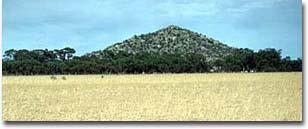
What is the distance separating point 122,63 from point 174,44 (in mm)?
368

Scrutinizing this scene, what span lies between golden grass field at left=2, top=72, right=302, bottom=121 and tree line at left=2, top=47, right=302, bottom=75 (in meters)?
0.04

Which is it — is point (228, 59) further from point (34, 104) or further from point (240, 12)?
point (34, 104)

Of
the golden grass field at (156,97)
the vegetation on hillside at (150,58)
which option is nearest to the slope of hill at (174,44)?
the vegetation on hillside at (150,58)

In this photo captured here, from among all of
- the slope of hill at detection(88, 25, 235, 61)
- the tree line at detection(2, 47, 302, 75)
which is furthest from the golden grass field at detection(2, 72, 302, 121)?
the slope of hill at detection(88, 25, 235, 61)

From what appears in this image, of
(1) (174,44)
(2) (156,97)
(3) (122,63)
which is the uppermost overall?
(1) (174,44)

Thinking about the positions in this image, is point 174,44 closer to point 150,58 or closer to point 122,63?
Result: point 150,58

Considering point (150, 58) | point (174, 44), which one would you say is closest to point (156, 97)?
point (150, 58)

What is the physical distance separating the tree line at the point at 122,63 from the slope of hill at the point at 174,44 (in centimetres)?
3

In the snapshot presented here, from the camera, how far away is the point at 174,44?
449 centimetres

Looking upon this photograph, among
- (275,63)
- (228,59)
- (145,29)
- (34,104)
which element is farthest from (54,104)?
(275,63)

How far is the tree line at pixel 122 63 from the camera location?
14.5 ft

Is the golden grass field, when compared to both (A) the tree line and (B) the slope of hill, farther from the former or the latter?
(B) the slope of hill

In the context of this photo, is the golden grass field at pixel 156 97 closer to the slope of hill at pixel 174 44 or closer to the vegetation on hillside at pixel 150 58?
the vegetation on hillside at pixel 150 58

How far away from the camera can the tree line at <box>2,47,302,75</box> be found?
174 inches
